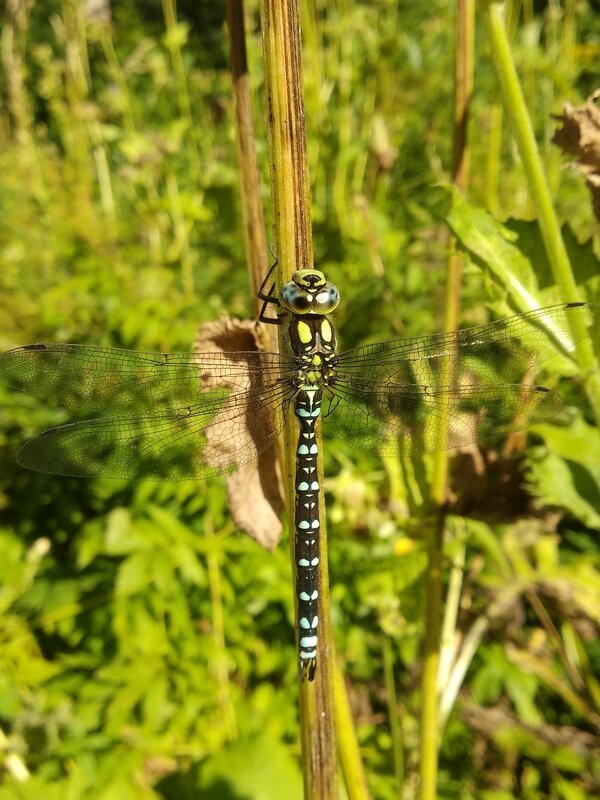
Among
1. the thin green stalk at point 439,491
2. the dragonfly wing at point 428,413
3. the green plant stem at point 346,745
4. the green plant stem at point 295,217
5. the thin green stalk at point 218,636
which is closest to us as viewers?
the green plant stem at point 295,217

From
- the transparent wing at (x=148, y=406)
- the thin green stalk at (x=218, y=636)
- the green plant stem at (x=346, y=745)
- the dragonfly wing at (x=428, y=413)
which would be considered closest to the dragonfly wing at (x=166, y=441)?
the transparent wing at (x=148, y=406)

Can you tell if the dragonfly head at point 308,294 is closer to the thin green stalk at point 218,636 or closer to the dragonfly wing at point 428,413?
the dragonfly wing at point 428,413

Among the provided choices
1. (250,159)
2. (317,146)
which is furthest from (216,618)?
(317,146)

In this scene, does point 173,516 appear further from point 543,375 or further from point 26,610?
point 543,375

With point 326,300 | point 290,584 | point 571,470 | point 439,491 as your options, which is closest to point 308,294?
point 326,300

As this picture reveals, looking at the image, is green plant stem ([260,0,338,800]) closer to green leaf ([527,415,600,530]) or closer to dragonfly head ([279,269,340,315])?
dragonfly head ([279,269,340,315])

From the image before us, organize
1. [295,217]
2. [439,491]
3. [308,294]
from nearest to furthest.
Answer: [295,217], [308,294], [439,491]

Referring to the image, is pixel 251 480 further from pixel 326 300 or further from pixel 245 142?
pixel 245 142

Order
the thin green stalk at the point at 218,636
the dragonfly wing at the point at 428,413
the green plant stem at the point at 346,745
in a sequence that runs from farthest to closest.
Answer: the thin green stalk at the point at 218,636, the dragonfly wing at the point at 428,413, the green plant stem at the point at 346,745
